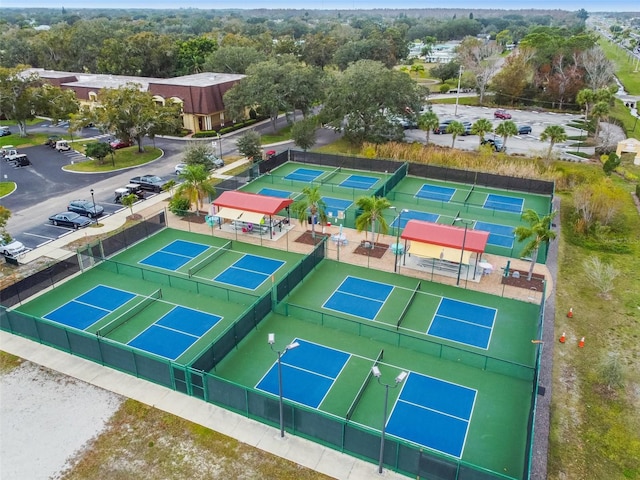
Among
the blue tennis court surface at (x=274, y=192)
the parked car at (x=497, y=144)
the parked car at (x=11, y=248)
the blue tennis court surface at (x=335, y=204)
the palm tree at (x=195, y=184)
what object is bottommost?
the blue tennis court surface at (x=335, y=204)

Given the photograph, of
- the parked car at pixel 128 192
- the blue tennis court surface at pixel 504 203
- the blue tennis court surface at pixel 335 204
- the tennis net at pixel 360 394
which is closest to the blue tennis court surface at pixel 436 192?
the blue tennis court surface at pixel 504 203

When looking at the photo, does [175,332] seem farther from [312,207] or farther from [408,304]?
[312,207]

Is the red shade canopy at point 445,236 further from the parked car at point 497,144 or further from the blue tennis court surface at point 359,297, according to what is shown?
the parked car at point 497,144

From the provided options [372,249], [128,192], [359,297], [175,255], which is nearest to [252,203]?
[175,255]

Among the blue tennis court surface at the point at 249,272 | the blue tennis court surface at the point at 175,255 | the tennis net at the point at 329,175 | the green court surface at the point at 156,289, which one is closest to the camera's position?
the green court surface at the point at 156,289

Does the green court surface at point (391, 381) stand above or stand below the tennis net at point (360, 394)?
below

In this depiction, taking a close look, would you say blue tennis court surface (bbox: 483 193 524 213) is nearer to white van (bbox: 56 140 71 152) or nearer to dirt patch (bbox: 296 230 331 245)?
dirt patch (bbox: 296 230 331 245)

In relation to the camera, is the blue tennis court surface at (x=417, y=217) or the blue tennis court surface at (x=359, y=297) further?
the blue tennis court surface at (x=417, y=217)
